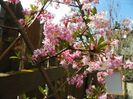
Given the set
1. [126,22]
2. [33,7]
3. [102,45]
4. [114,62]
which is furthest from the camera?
[126,22]

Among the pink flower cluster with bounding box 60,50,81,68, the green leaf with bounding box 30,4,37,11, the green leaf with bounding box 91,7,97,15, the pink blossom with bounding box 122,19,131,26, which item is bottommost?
the pink flower cluster with bounding box 60,50,81,68

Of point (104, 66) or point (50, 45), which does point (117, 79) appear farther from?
point (50, 45)

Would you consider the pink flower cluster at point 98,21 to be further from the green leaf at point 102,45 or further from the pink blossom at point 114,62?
the green leaf at point 102,45

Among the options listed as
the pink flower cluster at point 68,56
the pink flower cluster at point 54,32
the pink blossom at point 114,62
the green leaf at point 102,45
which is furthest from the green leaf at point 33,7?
the green leaf at point 102,45

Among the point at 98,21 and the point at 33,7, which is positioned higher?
the point at 33,7

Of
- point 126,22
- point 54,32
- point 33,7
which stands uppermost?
point 126,22

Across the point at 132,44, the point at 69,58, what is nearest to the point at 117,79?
the point at 69,58

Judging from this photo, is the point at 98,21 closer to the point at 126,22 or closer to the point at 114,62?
the point at 114,62

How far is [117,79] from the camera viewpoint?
8.62ft

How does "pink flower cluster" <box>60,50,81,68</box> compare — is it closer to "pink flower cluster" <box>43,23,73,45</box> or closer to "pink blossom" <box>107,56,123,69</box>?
"pink blossom" <box>107,56,123,69</box>

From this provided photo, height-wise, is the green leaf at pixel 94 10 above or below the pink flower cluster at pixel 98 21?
above

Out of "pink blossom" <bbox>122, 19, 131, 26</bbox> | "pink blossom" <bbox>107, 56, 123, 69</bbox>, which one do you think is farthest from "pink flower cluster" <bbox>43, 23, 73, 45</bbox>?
"pink blossom" <bbox>122, 19, 131, 26</bbox>

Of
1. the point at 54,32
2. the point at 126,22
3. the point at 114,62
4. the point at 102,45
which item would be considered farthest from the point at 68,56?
the point at 126,22

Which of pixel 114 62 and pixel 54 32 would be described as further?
pixel 114 62
